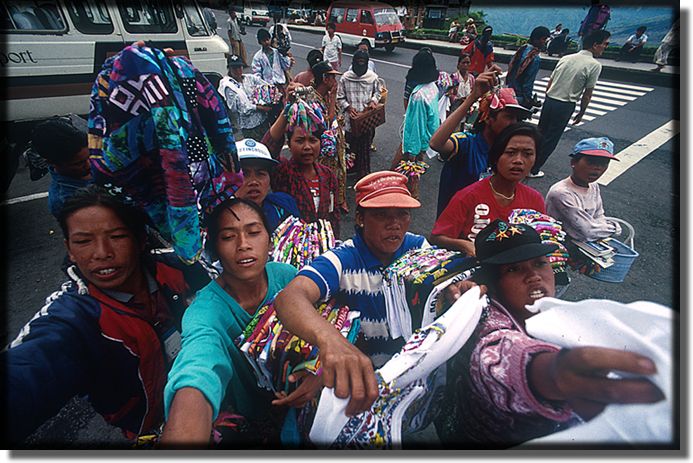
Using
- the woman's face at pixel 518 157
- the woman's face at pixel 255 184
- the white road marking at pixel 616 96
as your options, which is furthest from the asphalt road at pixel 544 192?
the white road marking at pixel 616 96

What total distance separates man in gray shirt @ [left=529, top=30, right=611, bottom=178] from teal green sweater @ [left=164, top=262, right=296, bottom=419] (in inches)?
172

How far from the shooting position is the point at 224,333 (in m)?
1.14

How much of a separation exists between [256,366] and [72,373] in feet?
1.89

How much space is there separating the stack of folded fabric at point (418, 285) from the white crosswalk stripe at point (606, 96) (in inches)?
314

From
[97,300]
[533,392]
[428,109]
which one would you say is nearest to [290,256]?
[97,300]

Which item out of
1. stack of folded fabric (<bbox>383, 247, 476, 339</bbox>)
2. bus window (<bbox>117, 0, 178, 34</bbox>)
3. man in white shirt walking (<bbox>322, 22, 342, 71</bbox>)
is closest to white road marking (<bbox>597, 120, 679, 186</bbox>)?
stack of folded fabric (<bbox>383, 247, 476, 339</bbox>)

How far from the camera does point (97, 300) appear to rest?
1146 millimetres

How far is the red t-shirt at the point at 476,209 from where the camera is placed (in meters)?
1.80

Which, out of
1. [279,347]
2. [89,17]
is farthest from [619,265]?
[89,17]

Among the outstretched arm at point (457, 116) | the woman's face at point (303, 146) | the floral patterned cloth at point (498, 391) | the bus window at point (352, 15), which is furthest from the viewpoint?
the bus window at point (352, 15)

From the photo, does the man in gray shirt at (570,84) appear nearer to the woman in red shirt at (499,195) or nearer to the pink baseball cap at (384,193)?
the woman in red shirt at (499,195)

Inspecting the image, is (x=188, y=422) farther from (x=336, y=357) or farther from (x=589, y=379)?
(x=589, y=379)

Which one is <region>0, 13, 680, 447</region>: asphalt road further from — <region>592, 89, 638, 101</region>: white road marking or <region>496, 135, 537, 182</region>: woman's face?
<region>592, 89, 638, 101</region>: white road marking

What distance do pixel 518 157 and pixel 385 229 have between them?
961mm
